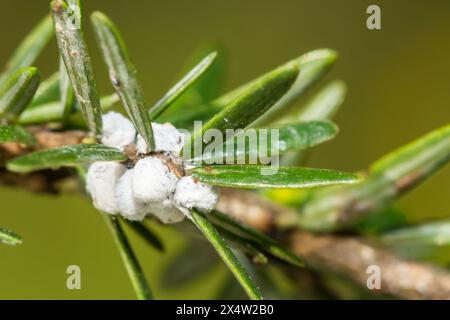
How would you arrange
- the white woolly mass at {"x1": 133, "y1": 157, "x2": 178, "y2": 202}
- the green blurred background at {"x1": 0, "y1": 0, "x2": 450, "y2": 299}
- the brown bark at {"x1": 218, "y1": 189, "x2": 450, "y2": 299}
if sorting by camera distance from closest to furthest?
the white woolly mass at {"x1": 133, "y1": 157, "x2": 178, "y2": 202} < the brown bark at {"x1": 218, "y1": 189, "x2": 450, "y2": 299} < the green blurred background at {"x1": 0, "y1": 0, "x2": 450, "y2": 299}

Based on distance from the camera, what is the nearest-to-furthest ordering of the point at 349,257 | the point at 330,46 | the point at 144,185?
the point at 144,185 → the point at 349,257 → the point at 330,46

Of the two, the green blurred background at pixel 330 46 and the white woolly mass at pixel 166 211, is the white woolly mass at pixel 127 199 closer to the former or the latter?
the white woolly mass at pixel 166 211

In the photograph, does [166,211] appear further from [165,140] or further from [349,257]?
[349,257]

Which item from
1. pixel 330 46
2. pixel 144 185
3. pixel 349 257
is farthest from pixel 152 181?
pixel 330 46

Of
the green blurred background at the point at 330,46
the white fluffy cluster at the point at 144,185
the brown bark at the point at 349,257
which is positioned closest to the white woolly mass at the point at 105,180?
the white fluffy cluster at the point at 144,185

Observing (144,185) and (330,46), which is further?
(330,46)

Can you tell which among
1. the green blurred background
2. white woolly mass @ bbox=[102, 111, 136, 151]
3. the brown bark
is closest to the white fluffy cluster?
white woolly mass @ bbox=[102, 111, 136, 151]

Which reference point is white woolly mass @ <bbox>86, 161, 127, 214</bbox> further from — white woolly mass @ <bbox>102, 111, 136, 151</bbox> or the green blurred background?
the green blurred background
